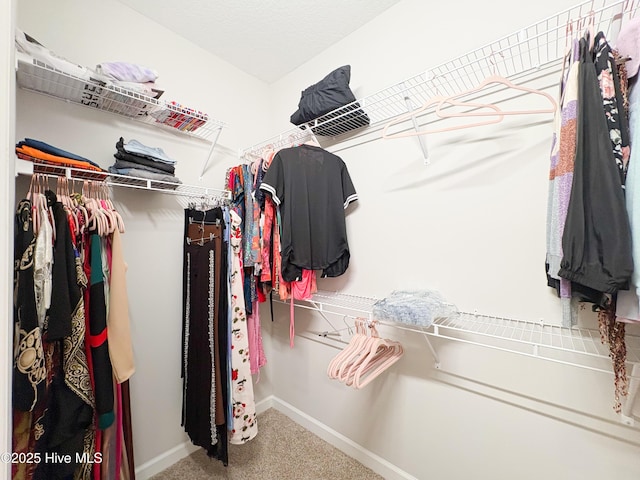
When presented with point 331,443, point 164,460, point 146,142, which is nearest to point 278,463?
point 331,443

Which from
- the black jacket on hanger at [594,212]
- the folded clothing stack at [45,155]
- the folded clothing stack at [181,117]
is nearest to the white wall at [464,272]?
the black jacket on hanger at [594,212]

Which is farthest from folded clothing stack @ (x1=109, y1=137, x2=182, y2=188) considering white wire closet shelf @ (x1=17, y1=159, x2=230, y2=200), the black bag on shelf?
the black bag on shelf

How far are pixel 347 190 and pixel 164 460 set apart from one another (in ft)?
6.20

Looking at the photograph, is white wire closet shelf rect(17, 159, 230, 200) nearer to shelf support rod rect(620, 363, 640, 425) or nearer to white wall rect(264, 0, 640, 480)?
white wall rect(264, 0, 640, 480)

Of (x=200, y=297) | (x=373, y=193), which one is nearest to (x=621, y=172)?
(x=373, y=193)

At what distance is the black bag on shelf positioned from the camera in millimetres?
1419

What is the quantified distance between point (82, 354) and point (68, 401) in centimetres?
16

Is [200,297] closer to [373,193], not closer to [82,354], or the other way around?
[82,354]

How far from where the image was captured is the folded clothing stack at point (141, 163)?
51.2 inches

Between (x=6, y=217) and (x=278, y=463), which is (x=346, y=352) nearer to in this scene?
(x=278, y=463)

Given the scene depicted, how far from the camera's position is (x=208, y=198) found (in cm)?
179

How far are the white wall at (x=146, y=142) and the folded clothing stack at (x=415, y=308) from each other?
49.6 inches

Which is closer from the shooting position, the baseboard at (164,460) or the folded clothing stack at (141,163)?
the folded clothing stack at (141,163)

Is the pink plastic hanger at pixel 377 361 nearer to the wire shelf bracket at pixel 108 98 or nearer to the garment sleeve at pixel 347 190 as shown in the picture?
the garment sleeve at pixel 347 190
